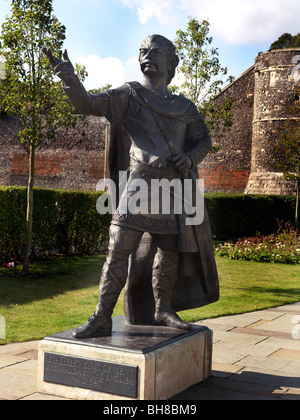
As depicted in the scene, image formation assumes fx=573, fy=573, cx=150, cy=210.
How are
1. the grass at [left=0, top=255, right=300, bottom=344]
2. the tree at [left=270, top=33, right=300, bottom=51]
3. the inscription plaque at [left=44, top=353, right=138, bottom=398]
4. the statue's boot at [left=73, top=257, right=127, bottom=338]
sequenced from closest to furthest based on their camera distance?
the inscription plaque at [left=44, top=353, right=138, bottom=398] → the statue's boot at [left=73, top=257, right=127, bottom=338] → the grass at [left=0, top=255, right=300, bottom=344] → the tree at [left=270, top=33, right=300, bottom=51]

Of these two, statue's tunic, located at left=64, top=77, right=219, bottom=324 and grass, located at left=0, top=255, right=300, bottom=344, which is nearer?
statue's tunic, located at left=64, top=77, right=219, bottom=324

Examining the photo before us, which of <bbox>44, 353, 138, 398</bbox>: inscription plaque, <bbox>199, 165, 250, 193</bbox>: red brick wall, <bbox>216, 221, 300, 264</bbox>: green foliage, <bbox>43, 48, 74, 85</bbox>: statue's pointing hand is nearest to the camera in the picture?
<bbox>44, 353, 138, 398</bbox>: inscription plaque

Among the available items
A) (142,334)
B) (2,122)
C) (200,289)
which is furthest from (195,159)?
(2,122)

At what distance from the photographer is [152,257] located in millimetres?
4355

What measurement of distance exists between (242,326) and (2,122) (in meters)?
25.8

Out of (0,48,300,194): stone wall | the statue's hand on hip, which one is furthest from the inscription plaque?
(0,48,300,194): stone wall

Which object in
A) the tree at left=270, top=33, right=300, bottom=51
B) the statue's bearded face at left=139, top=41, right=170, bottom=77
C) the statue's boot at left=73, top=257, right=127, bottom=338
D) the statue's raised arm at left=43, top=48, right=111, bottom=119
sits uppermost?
the tree at left=270, top=33, right=300, bottom=51

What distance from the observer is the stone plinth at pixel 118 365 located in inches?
139

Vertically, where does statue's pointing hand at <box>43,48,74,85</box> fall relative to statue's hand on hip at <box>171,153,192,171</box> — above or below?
above

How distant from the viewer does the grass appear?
666cm

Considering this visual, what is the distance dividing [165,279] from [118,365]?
0.88 m

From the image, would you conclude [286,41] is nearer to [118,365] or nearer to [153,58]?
[153,58]

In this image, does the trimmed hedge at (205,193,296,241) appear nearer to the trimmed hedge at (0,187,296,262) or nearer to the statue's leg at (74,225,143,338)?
the trimmed hedge at (0,187,296,262)

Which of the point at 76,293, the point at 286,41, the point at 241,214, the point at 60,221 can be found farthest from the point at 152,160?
the point at 286,41
